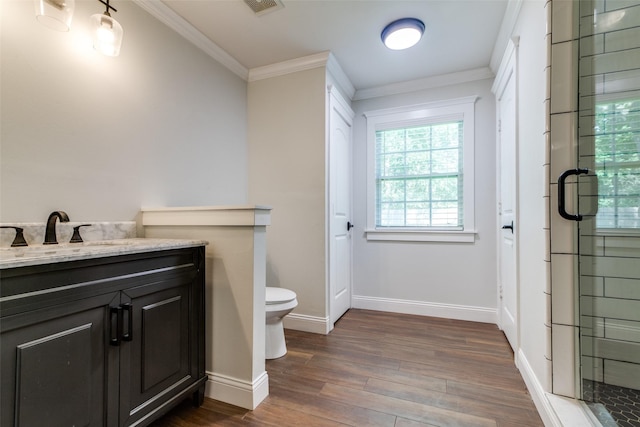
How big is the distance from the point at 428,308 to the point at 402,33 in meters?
2.53

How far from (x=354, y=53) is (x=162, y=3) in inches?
59.1

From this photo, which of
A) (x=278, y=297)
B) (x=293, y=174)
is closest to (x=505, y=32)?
(x=293, y=174)

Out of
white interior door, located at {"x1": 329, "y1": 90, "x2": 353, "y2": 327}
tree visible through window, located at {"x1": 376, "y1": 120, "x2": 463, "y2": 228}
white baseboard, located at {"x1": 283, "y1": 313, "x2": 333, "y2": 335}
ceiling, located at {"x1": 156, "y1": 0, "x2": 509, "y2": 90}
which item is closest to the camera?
ceiling, located at {"x1": 156, "y1": 0, "x2": 509, "y2": 90}

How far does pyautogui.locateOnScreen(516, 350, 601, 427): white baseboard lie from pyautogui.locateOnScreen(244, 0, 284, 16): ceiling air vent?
2.76 meters

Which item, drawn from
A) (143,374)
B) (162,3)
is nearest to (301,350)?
(143,374)

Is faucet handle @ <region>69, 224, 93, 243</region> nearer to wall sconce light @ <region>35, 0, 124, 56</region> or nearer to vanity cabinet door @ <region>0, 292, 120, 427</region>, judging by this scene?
vanity cabinet door @ <region>0, 292, 120, 427</region>

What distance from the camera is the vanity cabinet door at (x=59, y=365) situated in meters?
0.84

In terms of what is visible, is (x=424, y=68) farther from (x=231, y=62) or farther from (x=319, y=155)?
(x=231, y=62)

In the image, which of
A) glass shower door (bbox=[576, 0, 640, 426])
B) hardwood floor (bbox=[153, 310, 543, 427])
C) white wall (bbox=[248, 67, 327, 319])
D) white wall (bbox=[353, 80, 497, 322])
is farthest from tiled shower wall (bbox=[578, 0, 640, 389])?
white wall (bbox=[248, 67, 327, 319])

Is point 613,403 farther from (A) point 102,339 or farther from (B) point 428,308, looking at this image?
(A) point 102,339

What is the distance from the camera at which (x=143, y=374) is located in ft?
4.06

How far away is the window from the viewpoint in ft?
9.39

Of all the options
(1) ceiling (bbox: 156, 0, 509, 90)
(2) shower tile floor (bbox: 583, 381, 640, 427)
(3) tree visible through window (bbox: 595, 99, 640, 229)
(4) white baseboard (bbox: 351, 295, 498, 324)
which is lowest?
(4) white baseboard (bbox: 351, 295, 498, 324)

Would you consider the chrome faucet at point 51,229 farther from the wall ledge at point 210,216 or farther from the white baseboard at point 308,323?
the white baseboard at point 308,323
